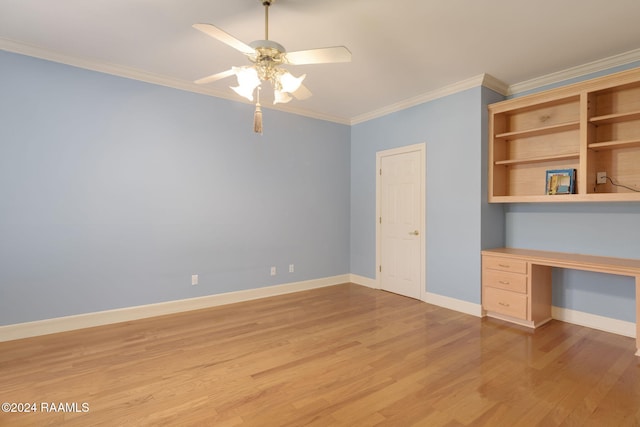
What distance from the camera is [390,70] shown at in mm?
3477

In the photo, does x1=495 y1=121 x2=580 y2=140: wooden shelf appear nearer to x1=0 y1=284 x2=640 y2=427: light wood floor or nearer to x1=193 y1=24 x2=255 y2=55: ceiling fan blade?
x1=0 y1=284 x2=640 y2=427: light wood floor

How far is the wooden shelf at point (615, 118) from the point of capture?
9.46 feet

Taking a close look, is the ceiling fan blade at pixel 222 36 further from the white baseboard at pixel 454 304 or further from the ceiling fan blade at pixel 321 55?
the white baseboard at pixel 454 304

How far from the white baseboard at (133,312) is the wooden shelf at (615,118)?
3.89 meters

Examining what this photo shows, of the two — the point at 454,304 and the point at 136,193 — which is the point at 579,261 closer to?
the point at 454,304

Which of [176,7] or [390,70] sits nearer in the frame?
[176,7]

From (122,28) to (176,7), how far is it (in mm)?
664

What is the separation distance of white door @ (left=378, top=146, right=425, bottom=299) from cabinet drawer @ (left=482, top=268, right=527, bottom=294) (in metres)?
0.85

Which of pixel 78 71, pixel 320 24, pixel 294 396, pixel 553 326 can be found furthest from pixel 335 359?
pixel 78 71

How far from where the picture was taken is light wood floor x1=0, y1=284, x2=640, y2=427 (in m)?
1.94

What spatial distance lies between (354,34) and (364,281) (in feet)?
11.9

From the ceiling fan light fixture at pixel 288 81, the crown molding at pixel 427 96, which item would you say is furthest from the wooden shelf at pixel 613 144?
the ceiling fan light fixture at pixel 288 81

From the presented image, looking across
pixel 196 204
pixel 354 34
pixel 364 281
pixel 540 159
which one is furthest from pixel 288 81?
pixel 364 281

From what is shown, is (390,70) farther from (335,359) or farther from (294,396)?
(294,396)
